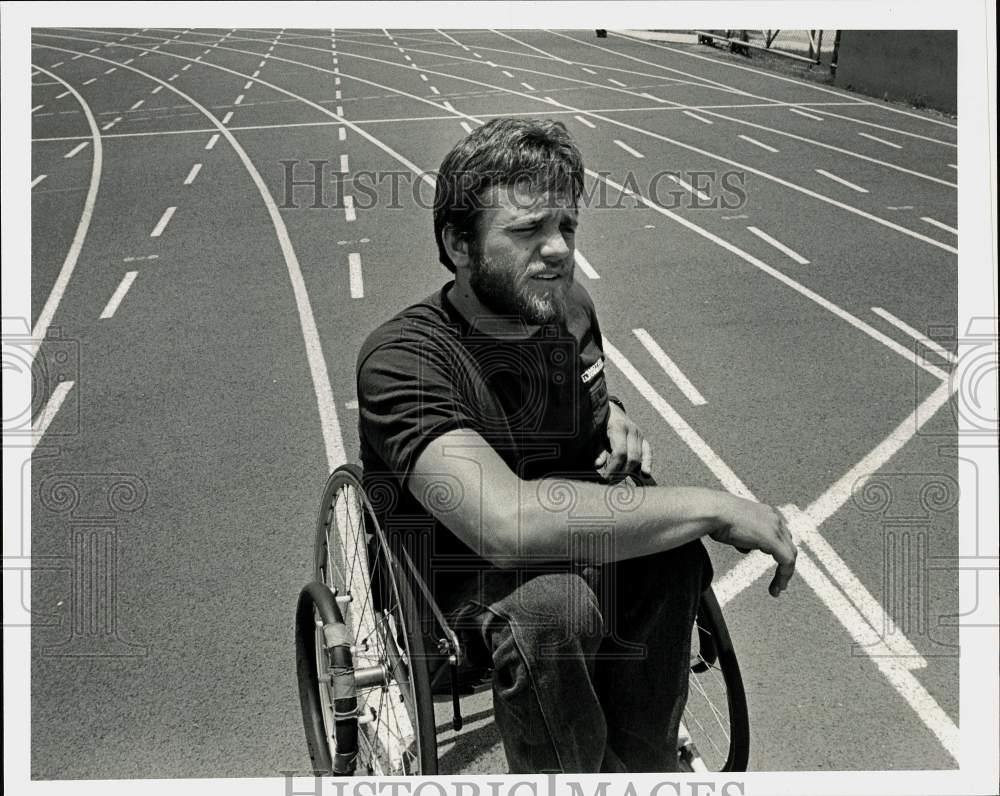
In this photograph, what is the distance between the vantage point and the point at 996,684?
9.60 ft

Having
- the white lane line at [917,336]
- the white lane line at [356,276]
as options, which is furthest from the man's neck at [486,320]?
the white lane line at [356,276]

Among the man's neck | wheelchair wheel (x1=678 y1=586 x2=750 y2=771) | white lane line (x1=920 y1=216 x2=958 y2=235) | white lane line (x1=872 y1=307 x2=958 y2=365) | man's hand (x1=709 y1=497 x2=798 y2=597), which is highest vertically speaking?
the man's neck

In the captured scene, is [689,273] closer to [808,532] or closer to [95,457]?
[808,532]

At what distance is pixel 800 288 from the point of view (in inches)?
311

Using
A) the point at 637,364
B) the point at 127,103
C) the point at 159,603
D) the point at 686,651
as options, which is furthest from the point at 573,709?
the point at 127,103

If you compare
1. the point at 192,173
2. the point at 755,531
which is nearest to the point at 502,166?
the point at 755,531

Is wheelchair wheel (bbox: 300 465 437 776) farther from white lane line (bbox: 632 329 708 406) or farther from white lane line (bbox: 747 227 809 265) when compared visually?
white lane line (bbox: 747 227 809 265)

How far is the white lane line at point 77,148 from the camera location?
497 inches

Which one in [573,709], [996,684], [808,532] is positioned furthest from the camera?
[808,532]

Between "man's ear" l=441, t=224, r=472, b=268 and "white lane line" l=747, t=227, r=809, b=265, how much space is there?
6.68 m

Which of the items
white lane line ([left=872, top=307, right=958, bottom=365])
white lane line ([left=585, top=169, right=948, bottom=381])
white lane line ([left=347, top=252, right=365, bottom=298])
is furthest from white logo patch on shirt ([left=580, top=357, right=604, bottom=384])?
white lane line ([left=347, top=252, right=365, bottom=298])

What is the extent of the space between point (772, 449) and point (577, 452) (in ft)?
9.41

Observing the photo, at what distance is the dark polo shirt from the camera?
224 cm

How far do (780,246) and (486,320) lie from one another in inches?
280
